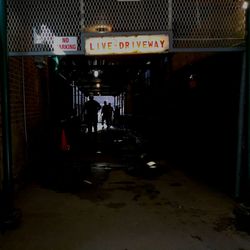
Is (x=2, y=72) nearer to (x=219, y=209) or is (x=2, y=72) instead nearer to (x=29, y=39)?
(x=29, y=39)

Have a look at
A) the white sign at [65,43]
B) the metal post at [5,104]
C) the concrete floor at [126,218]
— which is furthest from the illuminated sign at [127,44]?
the concrete floor at [126,218]

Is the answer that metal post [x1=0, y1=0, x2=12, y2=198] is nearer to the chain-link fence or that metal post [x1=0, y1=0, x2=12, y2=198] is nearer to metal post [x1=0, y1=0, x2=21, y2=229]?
metal post [x1=0, y1=0, x2=21, y2=229]

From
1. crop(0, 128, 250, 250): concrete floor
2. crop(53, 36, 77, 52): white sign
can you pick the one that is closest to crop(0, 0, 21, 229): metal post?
crop(0, 128, 250, 250): concrete floor

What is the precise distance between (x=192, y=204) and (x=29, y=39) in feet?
13.1

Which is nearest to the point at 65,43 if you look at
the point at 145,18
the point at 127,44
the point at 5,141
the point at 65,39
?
the point at 65,39

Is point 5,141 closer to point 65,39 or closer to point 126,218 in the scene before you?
point 65,39

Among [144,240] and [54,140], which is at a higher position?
[54,140]

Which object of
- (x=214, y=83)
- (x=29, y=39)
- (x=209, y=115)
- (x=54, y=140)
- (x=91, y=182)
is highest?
(x=29, y=39)

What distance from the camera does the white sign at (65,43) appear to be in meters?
6.15

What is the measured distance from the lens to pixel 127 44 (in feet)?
19.7

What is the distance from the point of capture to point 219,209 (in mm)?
6766

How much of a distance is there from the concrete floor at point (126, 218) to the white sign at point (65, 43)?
106 inches

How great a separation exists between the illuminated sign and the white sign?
0.24m

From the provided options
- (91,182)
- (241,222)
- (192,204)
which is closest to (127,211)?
(192,204)
